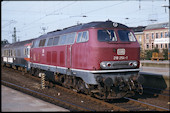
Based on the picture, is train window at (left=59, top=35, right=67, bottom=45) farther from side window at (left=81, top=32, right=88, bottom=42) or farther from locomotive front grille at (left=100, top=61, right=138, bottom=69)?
locomotive front grille at (left=100, top=61, right=138, bottom=69)

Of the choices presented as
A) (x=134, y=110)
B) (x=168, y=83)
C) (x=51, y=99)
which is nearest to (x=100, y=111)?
→ (x=134, y=110)

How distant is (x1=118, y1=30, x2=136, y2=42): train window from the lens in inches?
481

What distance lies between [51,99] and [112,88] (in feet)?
11.6

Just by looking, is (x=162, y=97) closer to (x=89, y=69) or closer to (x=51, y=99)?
(x=89, y=69)

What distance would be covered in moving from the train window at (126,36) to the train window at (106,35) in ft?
1.29

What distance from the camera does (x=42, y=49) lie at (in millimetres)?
18375

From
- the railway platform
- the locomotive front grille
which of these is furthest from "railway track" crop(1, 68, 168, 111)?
the locomotive front grille

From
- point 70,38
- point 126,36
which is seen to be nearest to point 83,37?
point 70,38

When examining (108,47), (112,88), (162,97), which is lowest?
(162,97)

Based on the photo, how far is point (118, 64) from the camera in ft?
38.1

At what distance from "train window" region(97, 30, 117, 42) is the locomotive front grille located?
3.80 feet

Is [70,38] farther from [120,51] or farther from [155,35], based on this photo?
[155,35]

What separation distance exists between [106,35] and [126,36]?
1190 mm

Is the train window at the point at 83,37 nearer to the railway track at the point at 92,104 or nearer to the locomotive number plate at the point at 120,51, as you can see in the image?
the locomotive number plate at the point at 120,51
